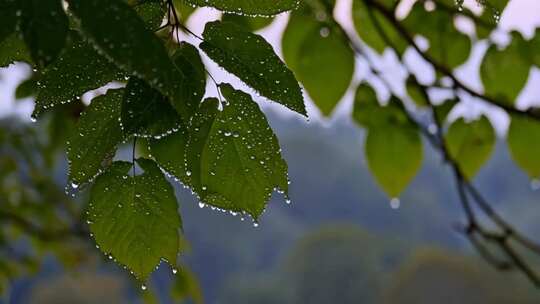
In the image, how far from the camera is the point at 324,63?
0.97 meters

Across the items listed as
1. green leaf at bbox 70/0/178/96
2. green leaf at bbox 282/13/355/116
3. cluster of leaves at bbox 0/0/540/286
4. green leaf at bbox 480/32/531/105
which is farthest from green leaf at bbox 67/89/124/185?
green leaf at bbox 480/32/531/105

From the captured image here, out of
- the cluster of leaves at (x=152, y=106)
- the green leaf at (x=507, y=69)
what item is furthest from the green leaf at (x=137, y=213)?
the green leaf at (x=507, y=69)

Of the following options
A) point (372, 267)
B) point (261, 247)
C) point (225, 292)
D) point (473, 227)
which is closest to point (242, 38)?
point (473, 227)

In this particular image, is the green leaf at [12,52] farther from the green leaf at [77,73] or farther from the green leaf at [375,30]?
the green leaf at [375,30]

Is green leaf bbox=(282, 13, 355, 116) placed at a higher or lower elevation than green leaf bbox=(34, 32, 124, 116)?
higher

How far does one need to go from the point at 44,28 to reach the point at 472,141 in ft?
2.55

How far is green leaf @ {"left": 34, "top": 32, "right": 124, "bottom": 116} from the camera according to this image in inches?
17.4

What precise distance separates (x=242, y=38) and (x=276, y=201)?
26.6 m

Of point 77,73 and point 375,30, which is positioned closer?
point 77,73

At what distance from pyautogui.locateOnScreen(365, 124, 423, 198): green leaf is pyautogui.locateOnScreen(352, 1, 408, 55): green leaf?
4.4 inches

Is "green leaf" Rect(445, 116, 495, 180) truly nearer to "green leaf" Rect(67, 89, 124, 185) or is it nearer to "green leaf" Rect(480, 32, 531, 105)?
"green leaf" Rect(480, 32, 531, 105)

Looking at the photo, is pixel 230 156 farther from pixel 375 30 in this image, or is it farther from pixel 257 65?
pixel 375 30

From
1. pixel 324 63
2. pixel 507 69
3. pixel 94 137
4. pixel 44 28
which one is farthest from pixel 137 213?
pixel 507 69

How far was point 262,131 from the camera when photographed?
0.47m
